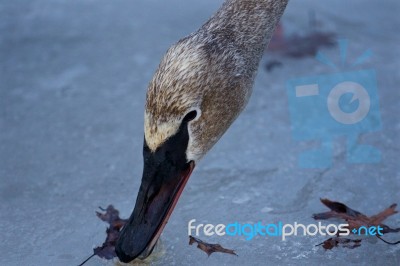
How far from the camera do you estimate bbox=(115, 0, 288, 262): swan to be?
3010 millimetres

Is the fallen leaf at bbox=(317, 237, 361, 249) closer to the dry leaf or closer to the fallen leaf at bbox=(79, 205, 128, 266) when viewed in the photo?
the dry leaf

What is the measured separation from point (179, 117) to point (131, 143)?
1462 mm

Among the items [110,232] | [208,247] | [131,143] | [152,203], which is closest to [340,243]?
[208,247]

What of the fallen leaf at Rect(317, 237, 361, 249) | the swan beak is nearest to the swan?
the swan beak

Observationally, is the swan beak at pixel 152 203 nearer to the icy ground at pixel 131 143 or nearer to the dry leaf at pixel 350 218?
the icy ground at pixel 131 143

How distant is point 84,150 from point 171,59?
4.89 ft

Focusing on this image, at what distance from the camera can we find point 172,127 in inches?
119

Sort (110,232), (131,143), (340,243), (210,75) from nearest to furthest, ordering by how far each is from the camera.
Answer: (210,75) < (340,243) < (110,232) < (131,143)

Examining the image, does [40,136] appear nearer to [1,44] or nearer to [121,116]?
[121,116]

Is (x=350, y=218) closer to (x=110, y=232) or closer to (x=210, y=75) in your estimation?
(x=210, y=75)

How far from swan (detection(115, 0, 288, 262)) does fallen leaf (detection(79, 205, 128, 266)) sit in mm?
303

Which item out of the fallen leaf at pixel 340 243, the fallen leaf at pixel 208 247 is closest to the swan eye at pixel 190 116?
the fallen leaf at pixel 208 247

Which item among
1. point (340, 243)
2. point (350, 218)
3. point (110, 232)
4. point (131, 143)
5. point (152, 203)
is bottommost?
point (340, 243)

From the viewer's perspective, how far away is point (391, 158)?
4160 mm
